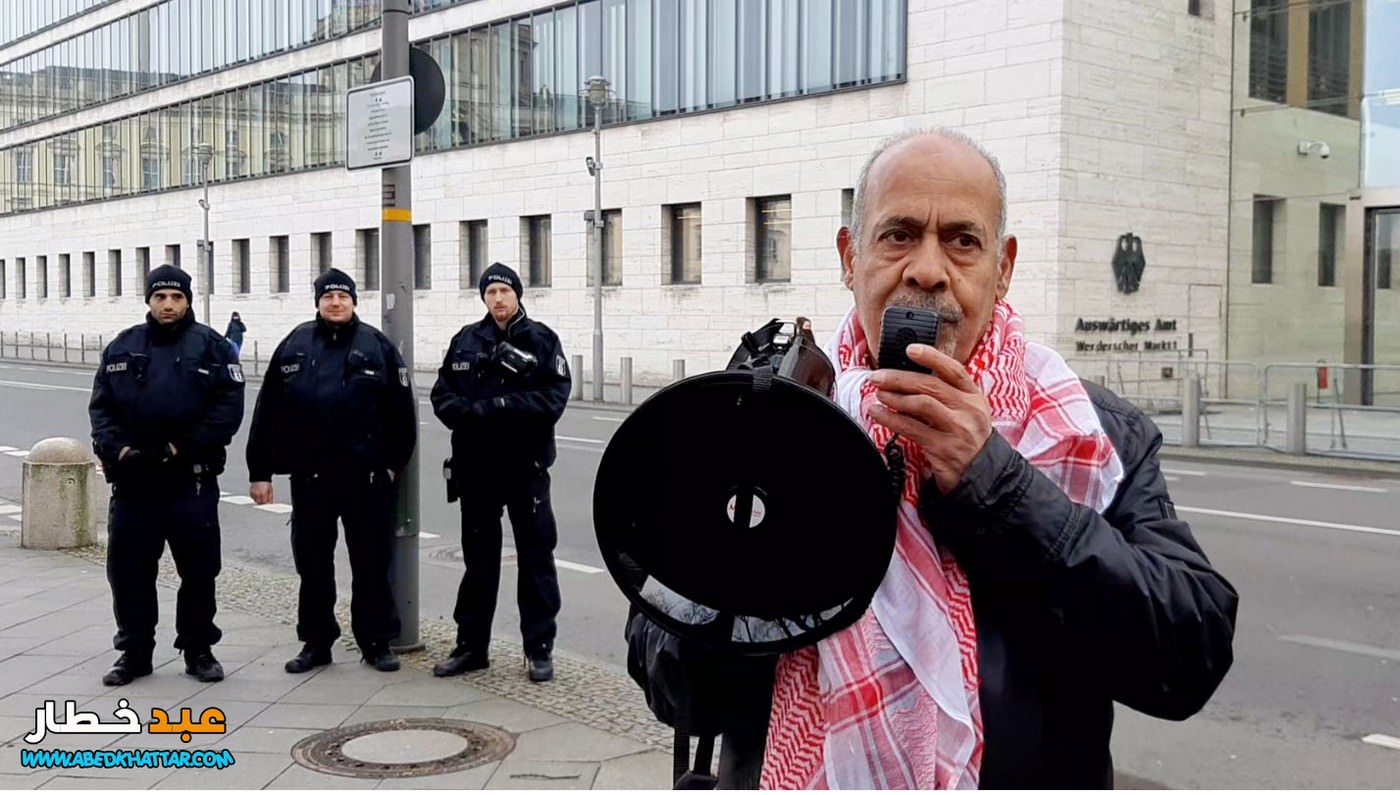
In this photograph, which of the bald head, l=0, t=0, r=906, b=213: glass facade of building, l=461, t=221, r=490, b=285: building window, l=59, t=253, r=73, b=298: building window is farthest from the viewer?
l=59, t=253, r=73, b=298: building window

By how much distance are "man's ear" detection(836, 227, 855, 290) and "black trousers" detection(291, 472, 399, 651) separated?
5.10 meters

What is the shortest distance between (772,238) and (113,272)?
34904mm

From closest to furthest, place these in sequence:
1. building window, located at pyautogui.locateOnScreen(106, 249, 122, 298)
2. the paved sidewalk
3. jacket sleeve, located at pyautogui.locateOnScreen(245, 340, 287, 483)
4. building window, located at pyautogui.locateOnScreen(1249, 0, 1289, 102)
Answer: the paved sidewalk
jacket sleeve, located at pyautogui.locateOnScreen(245, 340, 287, 483)
building window, located at pyautogui.locateOnScreen(1249, 0, 1289, 102)
building window, located at pyautogui.locateOnScreen(106, 249, 122, 298)

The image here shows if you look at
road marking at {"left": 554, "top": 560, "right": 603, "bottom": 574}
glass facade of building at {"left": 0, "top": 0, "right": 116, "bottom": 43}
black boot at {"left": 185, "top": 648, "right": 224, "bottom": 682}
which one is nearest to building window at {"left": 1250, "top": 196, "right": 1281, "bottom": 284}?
road marking at {"left": 554, "top": 560, "right": 603, "bottom": 574}

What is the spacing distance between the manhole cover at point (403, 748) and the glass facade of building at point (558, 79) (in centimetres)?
2334

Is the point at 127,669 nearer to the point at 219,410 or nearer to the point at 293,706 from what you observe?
the point at 293,706

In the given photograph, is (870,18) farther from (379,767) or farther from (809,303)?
(379,767)

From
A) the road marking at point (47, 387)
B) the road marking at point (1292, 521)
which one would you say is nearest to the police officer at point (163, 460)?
the road marking at point (1292, 521)

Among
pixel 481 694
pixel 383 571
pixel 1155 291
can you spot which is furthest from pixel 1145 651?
pixel 1155 291

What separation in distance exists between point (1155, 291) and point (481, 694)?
2247cm

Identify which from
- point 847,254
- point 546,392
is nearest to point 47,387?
point 546,392

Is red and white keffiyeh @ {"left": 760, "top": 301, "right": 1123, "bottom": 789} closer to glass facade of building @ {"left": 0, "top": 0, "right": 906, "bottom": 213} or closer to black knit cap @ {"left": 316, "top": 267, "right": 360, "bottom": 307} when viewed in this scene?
black knit cap @ {"left": 316, "top": 267, "right": 360, "bottom": 307}

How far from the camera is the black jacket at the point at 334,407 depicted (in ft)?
21.8

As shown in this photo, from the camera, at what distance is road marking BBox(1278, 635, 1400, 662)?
7.11 m
